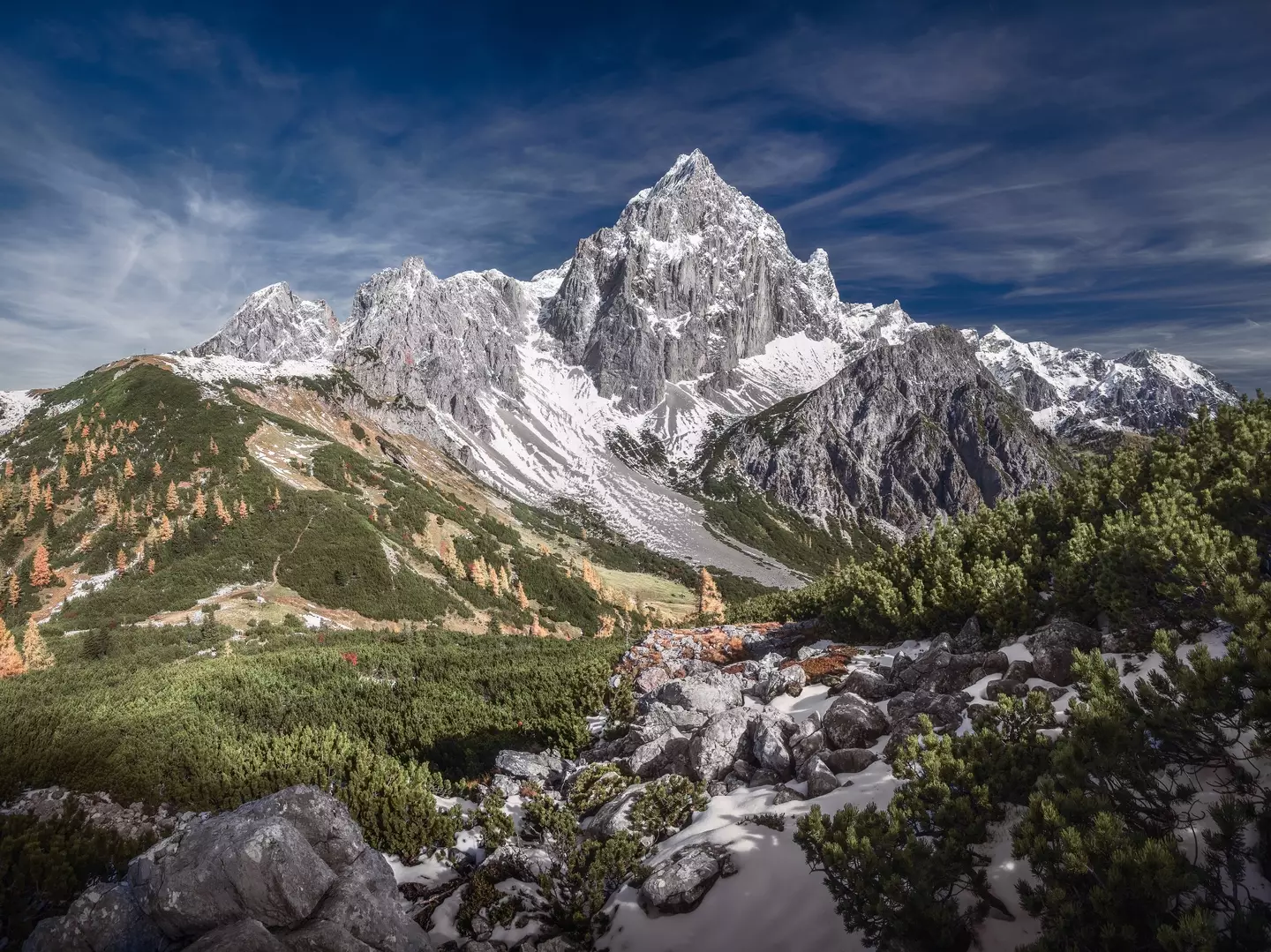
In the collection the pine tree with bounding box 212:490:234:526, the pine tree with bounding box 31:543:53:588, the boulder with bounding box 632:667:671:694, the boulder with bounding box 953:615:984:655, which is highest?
the pine tree with bounding box 212:490:234:526

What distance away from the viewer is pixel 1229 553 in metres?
10.5

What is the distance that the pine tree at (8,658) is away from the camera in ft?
90.0

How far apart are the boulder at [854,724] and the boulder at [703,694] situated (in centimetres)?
398

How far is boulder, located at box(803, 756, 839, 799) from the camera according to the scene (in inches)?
426

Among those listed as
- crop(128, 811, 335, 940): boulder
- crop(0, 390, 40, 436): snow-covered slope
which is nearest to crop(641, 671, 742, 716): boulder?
crop(128, 811, 335, 940): boulder

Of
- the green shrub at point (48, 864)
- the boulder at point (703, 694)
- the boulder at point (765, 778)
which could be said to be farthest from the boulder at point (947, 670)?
the green shrub at point (48, 864)

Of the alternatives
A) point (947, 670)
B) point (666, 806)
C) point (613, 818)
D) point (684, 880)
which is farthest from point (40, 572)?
point (947, 670)

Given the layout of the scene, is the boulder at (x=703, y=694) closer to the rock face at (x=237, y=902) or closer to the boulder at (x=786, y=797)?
the boulder at (x=786, y=797)

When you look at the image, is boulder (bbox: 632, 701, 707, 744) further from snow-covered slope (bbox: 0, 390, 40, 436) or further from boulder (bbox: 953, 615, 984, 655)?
snow-covered slope (bbox: 0, 390, 40, 436)

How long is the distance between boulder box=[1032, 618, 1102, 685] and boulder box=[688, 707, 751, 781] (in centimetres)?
636

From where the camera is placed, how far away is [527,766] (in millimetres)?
15094

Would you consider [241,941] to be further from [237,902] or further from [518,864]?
[518,864]

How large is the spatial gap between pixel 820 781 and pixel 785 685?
6364 mm

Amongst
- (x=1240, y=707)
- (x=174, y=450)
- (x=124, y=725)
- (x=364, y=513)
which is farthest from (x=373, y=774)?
(x=174, y=450)
